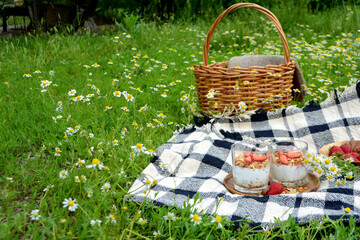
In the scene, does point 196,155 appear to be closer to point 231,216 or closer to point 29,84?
point 231,216

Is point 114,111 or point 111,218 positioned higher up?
point 111,218

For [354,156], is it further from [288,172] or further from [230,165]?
[230,165]

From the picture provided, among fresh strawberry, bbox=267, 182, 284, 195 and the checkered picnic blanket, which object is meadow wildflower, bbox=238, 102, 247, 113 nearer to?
the checkered picnic blanket

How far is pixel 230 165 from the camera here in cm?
231

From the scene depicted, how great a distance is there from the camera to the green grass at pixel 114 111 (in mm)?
1622

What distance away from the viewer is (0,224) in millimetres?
1521

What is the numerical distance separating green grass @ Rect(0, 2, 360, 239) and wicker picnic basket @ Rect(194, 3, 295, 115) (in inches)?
8.6

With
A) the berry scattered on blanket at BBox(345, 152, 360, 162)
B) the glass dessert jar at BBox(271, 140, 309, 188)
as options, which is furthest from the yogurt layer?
the berry scattered on blanket at BBox(345, 152, 360, 162)

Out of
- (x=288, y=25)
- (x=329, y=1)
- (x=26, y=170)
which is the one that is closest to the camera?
(x=26, y=170)

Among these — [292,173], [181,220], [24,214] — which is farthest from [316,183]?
[24,214]

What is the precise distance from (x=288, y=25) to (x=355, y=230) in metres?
5.67

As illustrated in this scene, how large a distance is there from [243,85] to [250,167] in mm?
1161

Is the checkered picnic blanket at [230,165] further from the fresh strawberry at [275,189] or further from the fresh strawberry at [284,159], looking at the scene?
the fresh strawberry at [284,159]

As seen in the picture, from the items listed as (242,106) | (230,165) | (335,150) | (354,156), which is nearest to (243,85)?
(242,106)
